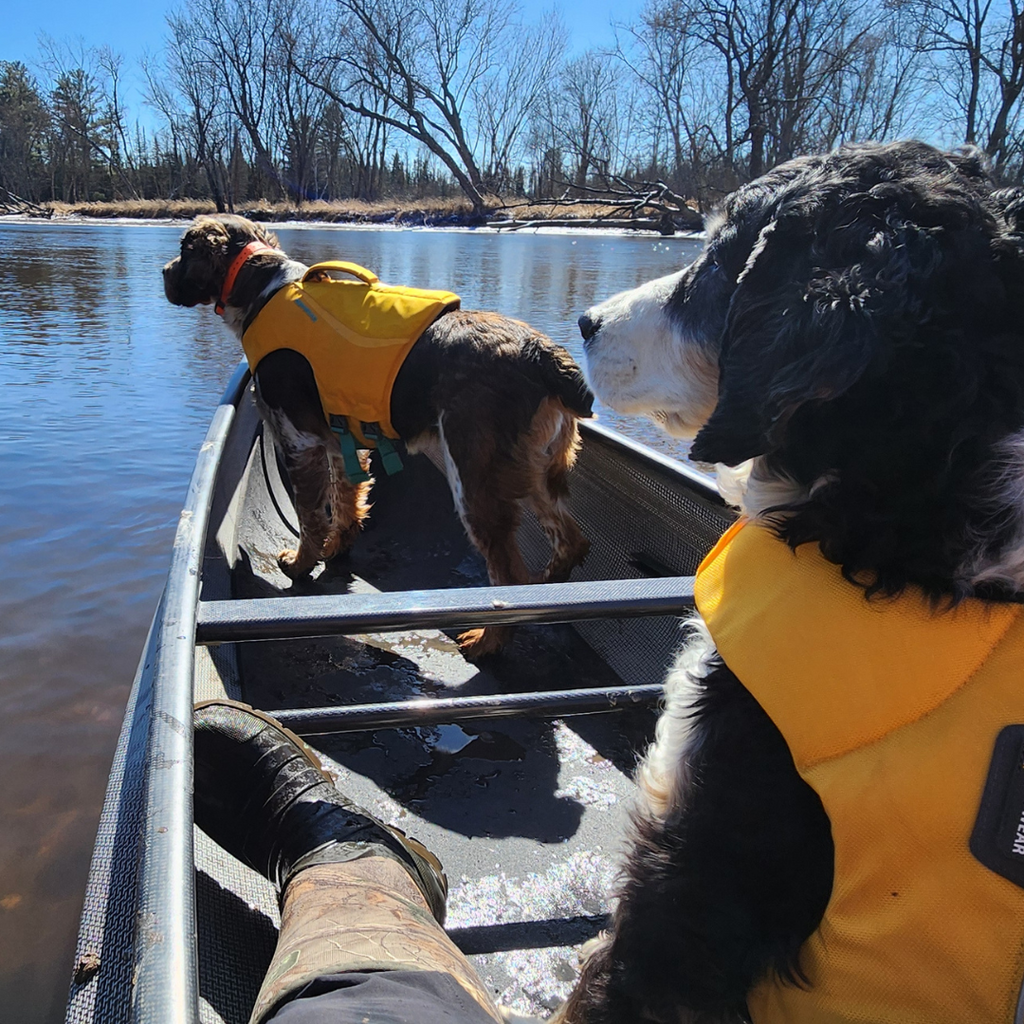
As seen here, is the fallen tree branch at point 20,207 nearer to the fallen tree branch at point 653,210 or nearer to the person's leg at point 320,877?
the fallen tree branch at point 653,210

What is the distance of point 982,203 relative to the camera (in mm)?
1262

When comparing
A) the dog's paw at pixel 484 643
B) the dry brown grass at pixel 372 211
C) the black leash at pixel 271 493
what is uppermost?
the dry brown grass at pixel 372 211

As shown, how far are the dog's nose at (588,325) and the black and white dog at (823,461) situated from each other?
460 millimetres

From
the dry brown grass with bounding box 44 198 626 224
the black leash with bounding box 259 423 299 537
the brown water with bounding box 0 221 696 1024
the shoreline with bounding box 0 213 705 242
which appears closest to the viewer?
the brown water with bounding box 0 221 696 1024

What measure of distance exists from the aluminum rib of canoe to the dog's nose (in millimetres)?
791

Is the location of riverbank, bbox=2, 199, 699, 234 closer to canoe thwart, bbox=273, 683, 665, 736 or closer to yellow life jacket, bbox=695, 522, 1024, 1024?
canoe thwart, bbox=273, 683, 665, 736

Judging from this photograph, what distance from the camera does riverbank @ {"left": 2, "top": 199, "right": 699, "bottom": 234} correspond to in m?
39.1

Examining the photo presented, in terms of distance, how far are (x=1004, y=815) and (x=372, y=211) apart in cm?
5543

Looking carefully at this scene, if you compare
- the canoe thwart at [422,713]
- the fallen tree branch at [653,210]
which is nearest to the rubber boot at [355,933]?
the canoe thwart at [422,713]

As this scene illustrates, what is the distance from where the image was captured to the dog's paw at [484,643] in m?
3.90

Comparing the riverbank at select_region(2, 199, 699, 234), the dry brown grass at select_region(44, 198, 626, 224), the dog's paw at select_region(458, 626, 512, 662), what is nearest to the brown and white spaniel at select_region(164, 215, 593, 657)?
the dog's paw at select_region(458, 626, 512, 662)

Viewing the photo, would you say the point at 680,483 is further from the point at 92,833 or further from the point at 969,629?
the point at 92,833

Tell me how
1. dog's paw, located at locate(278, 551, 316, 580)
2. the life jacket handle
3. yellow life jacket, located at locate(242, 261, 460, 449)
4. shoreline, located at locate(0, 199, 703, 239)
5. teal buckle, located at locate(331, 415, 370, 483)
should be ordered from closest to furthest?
yellow life jacket, located at locate(242, 261, 460, 449) < the life jacket handle < teal buckle, located at locate(331, 415, 370, 483) < dog's paw, located at locate(278, 551, 316, 580) < shoreline, located at locate(0, 199, 703, 239)

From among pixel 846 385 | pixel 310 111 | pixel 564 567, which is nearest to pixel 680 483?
pixel 564 567
